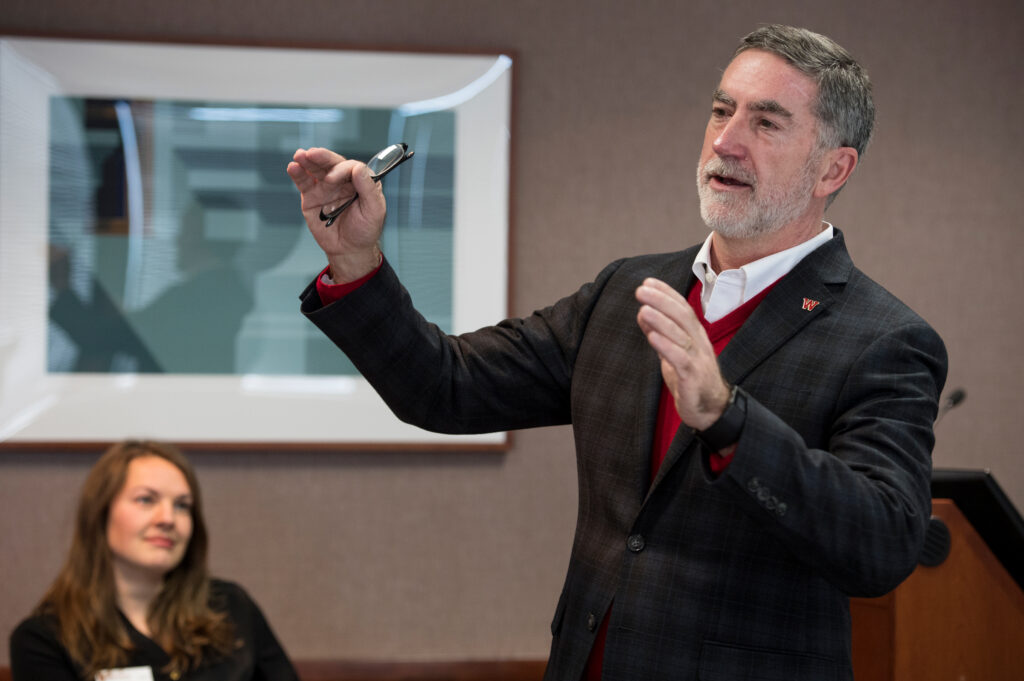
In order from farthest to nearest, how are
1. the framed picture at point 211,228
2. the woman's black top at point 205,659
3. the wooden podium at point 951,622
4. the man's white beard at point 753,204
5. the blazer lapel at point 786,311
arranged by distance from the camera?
1. the framed picture at point 211,228
2. the woman's black top at point 205,659
3. the wooden podium at point 951,622
4. the man's white beard at point 753,204
5. the blazer lapel at point 786,311

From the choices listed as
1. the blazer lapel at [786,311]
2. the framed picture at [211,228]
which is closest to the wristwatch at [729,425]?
the blazer lapel at [786,311]

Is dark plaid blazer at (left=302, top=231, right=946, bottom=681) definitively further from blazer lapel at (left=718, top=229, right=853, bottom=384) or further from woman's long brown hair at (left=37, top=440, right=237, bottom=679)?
woman's long brown hair at (left=37, top=440, right=237, bottom=679)

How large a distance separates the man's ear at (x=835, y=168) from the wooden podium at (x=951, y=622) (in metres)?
0.76

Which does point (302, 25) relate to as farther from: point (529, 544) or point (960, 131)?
point (960, 131)

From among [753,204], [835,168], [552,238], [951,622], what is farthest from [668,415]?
[552,238]

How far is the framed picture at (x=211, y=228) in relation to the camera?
264cm

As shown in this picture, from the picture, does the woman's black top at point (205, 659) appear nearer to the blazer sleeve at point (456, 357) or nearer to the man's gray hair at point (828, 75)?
the blazer sleeve at point (456, 357)

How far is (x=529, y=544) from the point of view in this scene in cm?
276

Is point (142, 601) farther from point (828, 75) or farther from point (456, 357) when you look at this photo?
point (828, 75)

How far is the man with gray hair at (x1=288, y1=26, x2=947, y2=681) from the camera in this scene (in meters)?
1.01

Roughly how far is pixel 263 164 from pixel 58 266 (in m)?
0.64

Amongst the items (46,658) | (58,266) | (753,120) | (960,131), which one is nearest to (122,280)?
(58,266)

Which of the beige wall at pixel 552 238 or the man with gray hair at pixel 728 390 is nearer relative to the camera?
the man with gray hair at pixel 728 390

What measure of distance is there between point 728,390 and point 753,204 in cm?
42
